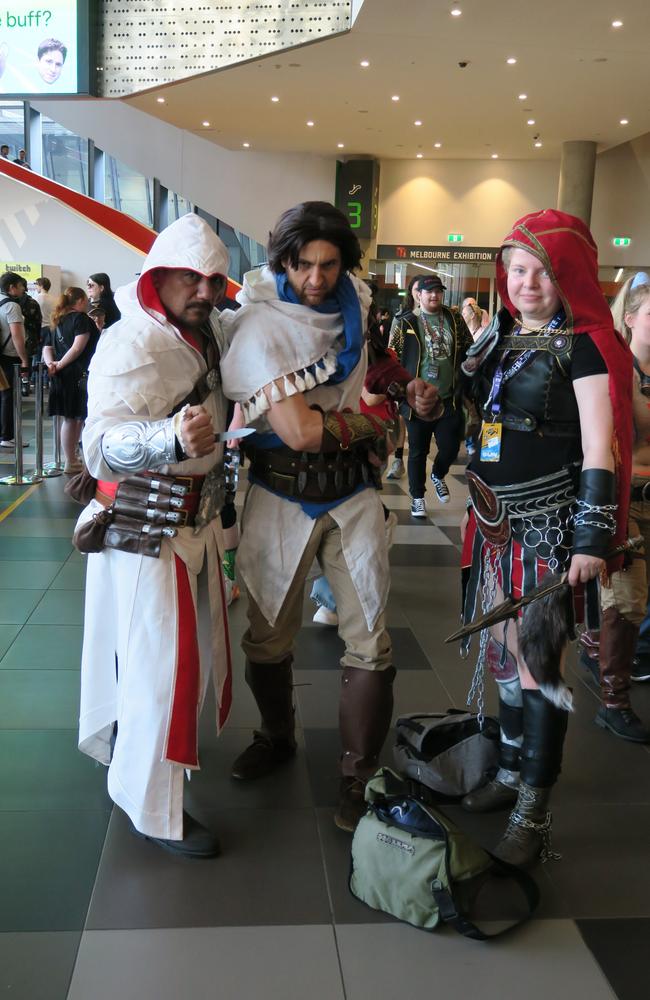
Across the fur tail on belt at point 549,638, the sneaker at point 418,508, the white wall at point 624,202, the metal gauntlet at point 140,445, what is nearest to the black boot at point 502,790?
the fur tail on belt at point 549,638

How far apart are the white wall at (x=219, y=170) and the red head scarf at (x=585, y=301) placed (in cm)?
1703

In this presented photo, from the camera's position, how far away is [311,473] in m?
2.26

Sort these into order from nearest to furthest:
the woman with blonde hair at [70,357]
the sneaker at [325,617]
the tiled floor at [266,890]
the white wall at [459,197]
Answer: the tiled floor at [266,890]
the sneaker at [325,617]
the woman with blonde hair at [70,357]
the white wall at [459,197]

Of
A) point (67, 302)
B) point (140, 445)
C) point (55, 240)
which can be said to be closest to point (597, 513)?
point (140, 445)

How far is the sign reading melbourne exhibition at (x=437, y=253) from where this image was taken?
724 inches

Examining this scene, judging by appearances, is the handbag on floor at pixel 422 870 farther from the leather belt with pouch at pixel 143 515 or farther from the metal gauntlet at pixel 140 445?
the metal gauntlet at pixel 140 445

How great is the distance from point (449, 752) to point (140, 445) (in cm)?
134

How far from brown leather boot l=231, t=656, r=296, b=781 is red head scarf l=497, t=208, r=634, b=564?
1.06 meters

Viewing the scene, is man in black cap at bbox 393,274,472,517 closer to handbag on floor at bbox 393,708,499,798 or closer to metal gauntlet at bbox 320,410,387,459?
handbag on floor at bbox 393,708,499,798

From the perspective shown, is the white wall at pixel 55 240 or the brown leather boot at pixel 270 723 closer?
the brown leather boot at pixel 270 723

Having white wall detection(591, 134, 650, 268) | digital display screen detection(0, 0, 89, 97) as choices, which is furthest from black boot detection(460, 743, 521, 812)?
white wall detection(591, 134, 650, 268)

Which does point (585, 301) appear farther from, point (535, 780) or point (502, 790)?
point (502, 790)

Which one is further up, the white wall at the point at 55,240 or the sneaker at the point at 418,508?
the white wall at the point at 55,240

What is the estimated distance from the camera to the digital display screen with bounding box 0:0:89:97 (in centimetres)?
1329
